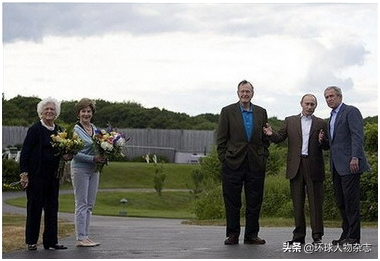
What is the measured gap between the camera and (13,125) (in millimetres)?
69188

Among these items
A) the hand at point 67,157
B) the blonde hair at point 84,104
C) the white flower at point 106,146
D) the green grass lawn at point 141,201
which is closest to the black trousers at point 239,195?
the white flower at point 106,146

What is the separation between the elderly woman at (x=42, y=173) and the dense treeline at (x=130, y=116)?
204ft

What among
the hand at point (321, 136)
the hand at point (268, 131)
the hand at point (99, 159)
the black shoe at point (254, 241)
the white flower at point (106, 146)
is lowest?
the black shoe at point (254, 241)

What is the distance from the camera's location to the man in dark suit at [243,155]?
1195cm

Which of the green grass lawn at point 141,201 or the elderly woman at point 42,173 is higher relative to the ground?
the elderly woman at point 42,173

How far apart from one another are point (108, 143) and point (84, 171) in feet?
1.62

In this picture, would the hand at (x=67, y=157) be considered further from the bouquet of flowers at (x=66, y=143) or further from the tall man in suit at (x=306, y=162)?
the tall man in suit at (x=306, y=162)

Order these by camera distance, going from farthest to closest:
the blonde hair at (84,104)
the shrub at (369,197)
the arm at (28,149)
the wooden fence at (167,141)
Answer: the wooden fence at (167,141), the shrub at (369,197), the blonde hair at (84,104), the arm at (28,149)

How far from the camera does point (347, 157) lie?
1155 cm

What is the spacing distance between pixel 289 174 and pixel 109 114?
230 ft

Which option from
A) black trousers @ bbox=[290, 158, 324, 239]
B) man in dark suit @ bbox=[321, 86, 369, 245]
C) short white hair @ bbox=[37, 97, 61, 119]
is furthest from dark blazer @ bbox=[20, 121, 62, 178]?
man in dark suit @ bbox=[321, 86, 369, 245]

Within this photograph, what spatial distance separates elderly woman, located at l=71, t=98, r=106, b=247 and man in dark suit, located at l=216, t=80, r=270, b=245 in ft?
5.68

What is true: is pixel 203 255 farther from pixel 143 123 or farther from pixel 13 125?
pixel 143 123

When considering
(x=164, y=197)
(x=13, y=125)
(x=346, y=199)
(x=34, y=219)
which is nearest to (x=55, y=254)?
(x=34, y=219)
